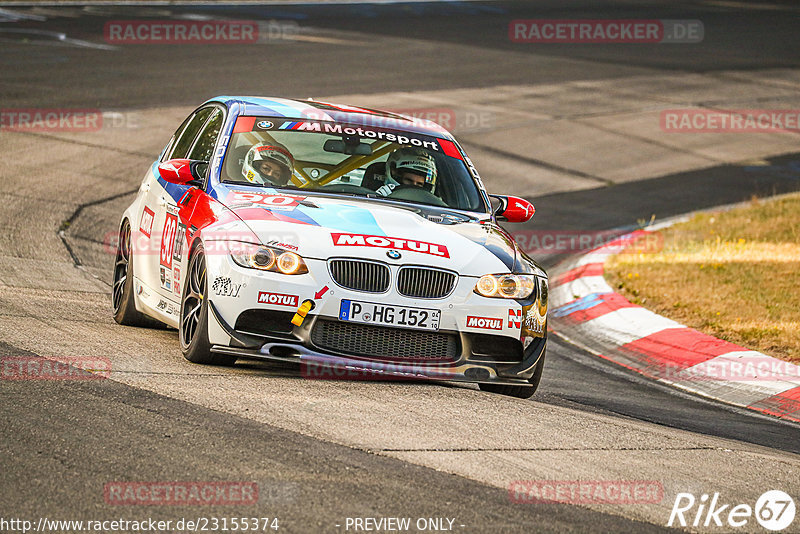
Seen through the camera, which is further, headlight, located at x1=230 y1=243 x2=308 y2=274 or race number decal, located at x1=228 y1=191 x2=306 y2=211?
race number decal, located at x1=228 y1=191 x2=306 y2=211

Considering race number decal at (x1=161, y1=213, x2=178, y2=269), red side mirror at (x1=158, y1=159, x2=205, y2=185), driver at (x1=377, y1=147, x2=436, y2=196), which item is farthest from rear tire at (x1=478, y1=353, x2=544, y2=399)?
red side mirror at (x1=158, y1=159, x2=205, y2=185)

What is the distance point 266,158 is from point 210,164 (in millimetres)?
353

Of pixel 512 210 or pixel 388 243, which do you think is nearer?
pixel 388 243

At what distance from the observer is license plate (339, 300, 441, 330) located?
6.09 m

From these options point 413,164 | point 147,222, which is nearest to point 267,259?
point 413,164

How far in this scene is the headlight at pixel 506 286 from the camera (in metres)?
6.35

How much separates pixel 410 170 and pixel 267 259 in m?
1.72

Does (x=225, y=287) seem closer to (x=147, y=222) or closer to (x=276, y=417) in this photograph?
(x=276, y=417)

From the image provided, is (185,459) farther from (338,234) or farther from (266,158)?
(266,158)

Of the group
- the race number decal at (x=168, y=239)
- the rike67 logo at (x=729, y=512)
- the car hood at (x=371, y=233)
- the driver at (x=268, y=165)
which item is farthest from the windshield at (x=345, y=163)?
the rike67 logo at (x=729, y=512)

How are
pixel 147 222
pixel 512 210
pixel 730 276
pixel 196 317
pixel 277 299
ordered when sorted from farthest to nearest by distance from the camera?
pixel 730 276
pixel 147 222
pixel 512 210
pixel 196 317
pixel 277 299

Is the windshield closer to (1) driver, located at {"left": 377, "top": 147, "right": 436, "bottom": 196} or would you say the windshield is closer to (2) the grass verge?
(1) driver, located at {"left": 377, "top": 147, "right": 436, "bottom": 196}

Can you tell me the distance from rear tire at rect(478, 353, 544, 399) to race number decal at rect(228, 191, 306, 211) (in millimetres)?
1571

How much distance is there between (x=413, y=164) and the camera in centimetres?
760
